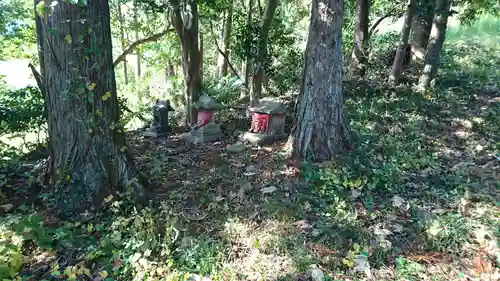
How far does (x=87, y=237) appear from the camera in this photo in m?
3.25

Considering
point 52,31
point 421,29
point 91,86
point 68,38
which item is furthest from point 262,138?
point 421,29

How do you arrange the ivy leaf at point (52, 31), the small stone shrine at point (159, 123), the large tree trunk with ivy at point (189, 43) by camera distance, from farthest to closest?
the large tree trunk with ivy at point (189, 43)
the small stone shrine at point (159, 123)
the ivy leaf at point (52, 31)

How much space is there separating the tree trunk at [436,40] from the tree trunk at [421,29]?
3.32ft

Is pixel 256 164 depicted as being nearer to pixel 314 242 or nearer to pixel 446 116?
pixel 314 242

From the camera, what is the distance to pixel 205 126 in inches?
254

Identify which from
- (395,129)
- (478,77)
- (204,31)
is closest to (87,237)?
(395,129)

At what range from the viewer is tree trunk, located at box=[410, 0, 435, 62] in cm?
795

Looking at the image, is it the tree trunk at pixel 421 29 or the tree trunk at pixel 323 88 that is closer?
the tree trunk at pixel 323 88

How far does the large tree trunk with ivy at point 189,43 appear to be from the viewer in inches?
289

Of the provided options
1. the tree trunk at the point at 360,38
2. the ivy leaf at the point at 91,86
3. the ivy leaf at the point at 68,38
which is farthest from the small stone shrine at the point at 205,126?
the tree trunk at the point at 360,38

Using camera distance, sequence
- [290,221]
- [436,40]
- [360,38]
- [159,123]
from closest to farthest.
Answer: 1. [290,221]
2. [436,40]
3. [159,123]
4. [360,38]

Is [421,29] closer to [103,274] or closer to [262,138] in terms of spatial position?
[262,138]

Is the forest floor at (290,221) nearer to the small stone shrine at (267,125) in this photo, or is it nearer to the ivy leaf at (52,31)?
the small stone shrine at (267,125)

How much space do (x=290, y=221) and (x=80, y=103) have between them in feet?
8.36
